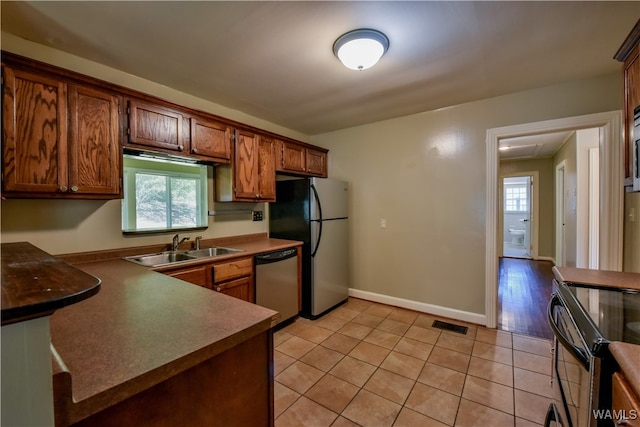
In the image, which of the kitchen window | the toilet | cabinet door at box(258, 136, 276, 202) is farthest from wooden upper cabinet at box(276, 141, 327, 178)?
the toilet

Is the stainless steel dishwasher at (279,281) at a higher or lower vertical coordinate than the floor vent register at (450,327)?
higher

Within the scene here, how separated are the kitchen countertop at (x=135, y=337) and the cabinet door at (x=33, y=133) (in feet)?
2.90

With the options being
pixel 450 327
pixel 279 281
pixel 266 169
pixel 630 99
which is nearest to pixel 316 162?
pixel 266 169

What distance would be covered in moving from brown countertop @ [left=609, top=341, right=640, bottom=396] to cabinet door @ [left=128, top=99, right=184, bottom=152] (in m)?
2.74

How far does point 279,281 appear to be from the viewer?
2.82 metres

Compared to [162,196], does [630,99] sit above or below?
above

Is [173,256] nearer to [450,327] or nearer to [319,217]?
[319,217]

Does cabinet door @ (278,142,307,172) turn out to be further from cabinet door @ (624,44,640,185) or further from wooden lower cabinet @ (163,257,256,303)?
cabinet door @ (624,44,640,185)

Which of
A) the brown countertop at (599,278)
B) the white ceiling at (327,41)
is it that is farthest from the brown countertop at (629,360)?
the white ceiling at (327,41)

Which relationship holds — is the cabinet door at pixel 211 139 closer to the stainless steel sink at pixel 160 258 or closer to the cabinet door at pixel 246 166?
the cabinet door at pixel 246 166

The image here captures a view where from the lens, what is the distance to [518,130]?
2.66m

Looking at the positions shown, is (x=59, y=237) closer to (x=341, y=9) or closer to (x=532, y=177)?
(x=341, y=9)

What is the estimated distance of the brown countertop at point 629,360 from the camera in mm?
686

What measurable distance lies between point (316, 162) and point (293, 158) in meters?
0.49
